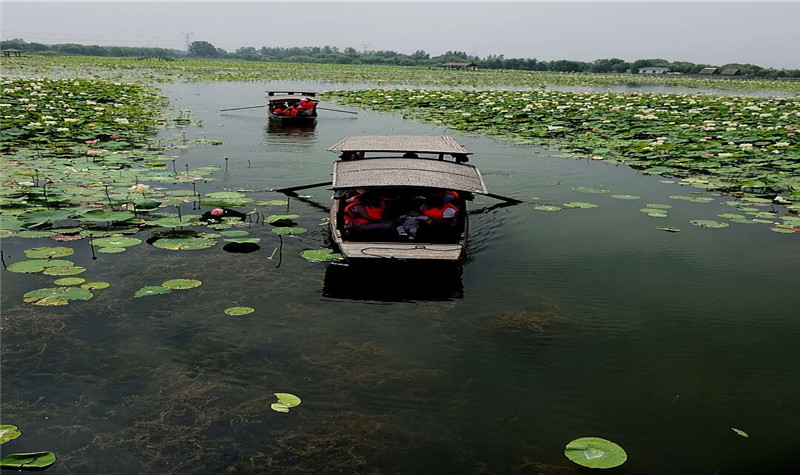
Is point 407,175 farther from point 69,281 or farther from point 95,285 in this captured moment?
point 69,281

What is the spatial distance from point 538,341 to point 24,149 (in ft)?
39.6

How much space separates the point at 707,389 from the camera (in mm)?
4641

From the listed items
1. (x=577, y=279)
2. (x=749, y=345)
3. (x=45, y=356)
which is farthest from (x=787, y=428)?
(x=45, y=356)

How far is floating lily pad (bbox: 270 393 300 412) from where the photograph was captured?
4.21 m

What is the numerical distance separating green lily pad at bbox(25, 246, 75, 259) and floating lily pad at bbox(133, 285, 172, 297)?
1.39 metres

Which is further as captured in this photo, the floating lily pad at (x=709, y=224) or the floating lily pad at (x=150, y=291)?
the floating lily pad at (x=709, y=224)

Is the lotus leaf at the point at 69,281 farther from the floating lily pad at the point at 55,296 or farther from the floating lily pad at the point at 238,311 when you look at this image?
the floating lily pad at the point at 238,311

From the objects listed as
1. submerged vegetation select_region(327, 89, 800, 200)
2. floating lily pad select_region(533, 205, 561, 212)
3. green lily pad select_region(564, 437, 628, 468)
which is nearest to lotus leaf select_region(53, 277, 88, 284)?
green lily pad select_region(564, 437, 628, 468)

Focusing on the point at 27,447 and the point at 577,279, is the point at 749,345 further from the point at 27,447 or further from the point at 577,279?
the point at 27,447

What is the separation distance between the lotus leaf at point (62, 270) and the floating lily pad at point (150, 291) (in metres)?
0.87

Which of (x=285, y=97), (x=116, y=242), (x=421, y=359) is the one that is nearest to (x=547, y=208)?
(x=421, y=359)

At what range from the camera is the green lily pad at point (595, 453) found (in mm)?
3701

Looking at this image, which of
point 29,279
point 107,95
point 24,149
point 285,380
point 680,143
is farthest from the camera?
point 107,95

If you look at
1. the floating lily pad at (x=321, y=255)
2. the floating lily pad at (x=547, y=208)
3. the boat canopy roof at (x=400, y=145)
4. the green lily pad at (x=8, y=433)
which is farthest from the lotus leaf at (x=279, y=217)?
the green lily pad at (x=8, y=433)
